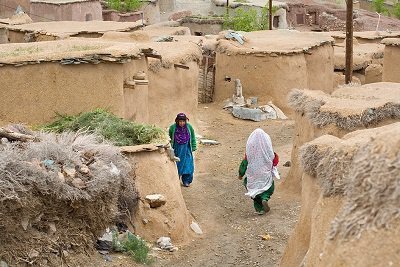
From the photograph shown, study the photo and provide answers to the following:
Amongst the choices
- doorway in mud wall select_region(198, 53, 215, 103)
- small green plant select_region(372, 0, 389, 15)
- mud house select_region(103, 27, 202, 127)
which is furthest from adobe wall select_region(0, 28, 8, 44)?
small green plant select_region(372, 0, 389, 15)

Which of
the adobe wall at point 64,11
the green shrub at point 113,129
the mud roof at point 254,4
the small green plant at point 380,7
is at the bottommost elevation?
the small green plant at point 380,7

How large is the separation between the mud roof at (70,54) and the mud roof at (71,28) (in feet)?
17.7

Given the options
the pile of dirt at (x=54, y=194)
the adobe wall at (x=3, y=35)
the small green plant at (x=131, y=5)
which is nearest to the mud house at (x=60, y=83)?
the pile of dirt at (x=54, y=194)

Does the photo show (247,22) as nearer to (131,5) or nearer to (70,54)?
(131,5)

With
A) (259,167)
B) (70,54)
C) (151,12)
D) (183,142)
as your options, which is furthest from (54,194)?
(151,12)

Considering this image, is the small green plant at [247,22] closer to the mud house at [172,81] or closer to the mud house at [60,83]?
the mud house at [172,81]

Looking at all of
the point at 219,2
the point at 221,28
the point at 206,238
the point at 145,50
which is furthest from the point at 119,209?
the point at 219,2

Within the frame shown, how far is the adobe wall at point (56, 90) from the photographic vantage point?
12.1 m

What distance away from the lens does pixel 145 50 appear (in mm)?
13156

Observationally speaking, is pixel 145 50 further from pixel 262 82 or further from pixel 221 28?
pixel 221 28

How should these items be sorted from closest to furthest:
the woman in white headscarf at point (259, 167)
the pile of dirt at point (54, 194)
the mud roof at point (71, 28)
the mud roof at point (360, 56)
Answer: the pile of dirt at point (54, 194) → the woman in white headscarf at point (259, 167) → the mud roof at point (71, 28) → the mud roof at point (360, 56)

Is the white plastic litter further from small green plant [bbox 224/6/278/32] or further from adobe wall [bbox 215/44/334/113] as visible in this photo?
small green plant [bbox 224/6/278/32]

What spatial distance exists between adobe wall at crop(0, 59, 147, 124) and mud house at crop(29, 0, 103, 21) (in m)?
17.7

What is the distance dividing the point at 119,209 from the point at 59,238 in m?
1.48
